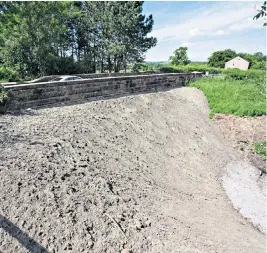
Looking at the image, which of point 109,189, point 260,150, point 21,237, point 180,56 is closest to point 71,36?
point 260,150

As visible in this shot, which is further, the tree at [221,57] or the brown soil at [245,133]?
the tree at [221,57]

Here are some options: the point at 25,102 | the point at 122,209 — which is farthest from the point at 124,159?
the point at 25,102

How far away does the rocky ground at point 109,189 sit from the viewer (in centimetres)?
349

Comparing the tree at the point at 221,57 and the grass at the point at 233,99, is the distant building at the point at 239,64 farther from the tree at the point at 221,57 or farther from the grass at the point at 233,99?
the grass at the point at 233,99

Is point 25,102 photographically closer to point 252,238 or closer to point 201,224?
point 201,224

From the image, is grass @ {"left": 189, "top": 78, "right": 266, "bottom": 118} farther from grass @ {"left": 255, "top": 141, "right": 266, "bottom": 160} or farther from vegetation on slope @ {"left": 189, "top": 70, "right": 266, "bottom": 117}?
grass @ {"left": 255, "top": 141, "right": 266, "bottom": 160}

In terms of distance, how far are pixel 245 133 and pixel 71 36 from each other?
21963 millimetres

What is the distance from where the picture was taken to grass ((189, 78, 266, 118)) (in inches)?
505

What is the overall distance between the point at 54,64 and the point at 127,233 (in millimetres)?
17966

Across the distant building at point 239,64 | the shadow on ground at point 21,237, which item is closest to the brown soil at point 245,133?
the shadow on ground at point 21,237

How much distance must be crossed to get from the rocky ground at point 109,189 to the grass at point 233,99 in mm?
4944

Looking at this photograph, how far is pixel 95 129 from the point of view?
21.9 feet

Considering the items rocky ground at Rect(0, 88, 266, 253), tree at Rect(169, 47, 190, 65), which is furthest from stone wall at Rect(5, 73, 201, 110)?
tree at Rect(169, 47, 190, 65)

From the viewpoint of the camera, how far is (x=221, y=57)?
71125mm
